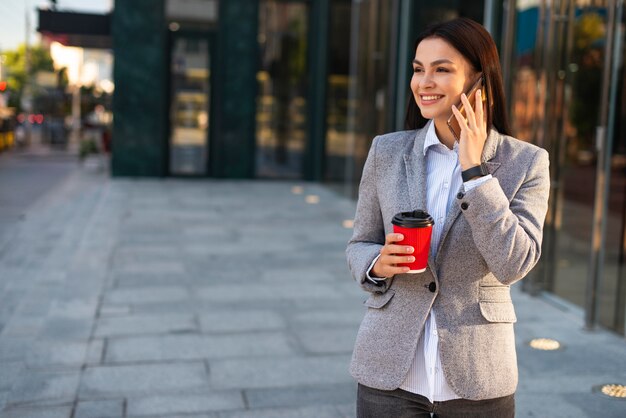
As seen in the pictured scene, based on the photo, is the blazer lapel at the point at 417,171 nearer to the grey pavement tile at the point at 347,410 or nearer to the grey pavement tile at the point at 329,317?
the grey pavement tile at the point at 347,410

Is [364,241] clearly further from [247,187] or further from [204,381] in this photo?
[247,187]

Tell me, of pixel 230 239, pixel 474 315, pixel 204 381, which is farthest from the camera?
pixel 230 239

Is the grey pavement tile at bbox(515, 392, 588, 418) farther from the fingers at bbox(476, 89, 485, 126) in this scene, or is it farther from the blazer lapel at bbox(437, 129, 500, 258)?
the fingers at bbox(476, 89, 485, 126)

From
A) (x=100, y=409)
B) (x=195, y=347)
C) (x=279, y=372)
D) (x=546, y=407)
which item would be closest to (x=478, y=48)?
(x=546, y=407)

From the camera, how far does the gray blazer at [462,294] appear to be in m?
2.14

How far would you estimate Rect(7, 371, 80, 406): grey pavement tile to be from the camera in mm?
4504

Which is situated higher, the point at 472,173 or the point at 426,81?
the point at 426,81

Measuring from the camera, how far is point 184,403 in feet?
14.8

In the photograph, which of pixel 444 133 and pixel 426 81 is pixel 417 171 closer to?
pixel 444 133

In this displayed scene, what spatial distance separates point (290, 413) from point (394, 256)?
2605mm

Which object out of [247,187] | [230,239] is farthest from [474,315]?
[247,187]

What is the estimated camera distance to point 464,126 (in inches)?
80.7

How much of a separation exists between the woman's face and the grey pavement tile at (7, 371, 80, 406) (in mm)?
3164

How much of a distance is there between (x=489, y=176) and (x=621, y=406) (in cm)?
305
